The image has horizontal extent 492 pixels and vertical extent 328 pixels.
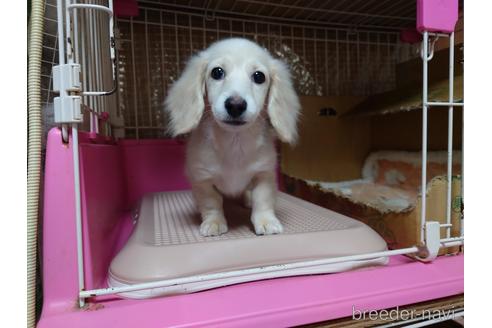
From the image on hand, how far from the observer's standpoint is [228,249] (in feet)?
2.29

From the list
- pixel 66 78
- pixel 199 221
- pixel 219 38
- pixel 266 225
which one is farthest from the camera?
pixel 219 38

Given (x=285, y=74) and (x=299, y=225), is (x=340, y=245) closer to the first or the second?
(x=299, y=225)

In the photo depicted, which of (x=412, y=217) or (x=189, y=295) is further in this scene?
(x=412, y=217)

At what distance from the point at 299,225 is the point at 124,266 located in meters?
0.44

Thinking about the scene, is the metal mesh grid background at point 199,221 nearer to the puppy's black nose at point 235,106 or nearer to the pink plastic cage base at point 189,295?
the pink plastic cage base at point 189,295

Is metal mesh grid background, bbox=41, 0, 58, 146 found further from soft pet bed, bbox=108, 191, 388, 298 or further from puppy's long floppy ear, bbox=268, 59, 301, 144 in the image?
puppy's long floppy ear, bbox=268, 59, 301, 144

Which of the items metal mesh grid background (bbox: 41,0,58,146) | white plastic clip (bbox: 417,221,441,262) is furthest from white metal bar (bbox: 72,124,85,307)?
white plastic clip (bbox: 417,221,441,262)

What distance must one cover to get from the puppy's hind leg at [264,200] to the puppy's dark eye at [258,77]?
230 millimetres

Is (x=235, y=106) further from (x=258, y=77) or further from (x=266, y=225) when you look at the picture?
(x=266, y=225)

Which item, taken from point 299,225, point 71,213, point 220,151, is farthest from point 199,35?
point 71,213

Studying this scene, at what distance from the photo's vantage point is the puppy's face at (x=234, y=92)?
2.39ft

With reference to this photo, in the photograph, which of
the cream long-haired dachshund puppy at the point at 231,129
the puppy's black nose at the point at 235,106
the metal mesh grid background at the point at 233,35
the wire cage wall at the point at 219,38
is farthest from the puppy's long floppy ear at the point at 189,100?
the metal mesh grid background at the point at 233,35

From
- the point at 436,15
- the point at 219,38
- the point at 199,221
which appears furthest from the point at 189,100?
the point at 219,38

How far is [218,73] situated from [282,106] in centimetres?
19
